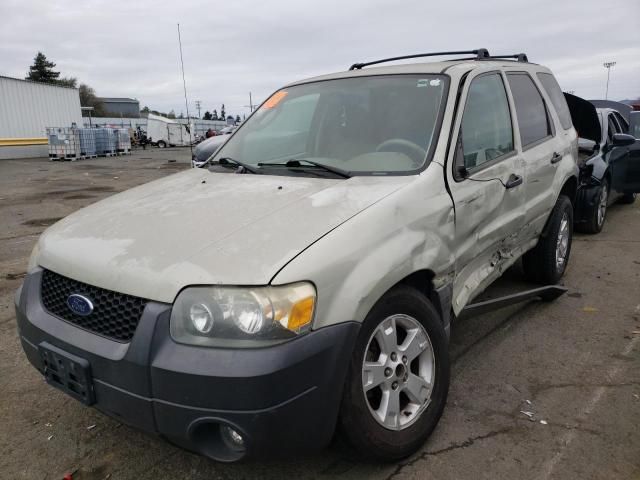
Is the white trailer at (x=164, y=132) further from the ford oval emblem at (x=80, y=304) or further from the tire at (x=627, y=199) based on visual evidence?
the ford oval emblem at (x=80, y=304)

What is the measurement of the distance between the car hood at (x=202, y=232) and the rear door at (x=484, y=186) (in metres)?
0.53

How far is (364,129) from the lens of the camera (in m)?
3.12

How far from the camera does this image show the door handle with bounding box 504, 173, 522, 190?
3.36 metres

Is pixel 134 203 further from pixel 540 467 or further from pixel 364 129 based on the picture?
pixel 540 467

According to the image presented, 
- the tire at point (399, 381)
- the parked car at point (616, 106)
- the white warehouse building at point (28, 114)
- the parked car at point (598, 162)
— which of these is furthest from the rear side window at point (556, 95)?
the white warehouse building at point (28, 114)

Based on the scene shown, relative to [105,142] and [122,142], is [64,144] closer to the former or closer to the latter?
[105,142]

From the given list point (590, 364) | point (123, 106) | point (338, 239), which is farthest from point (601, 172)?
point (123, 106)

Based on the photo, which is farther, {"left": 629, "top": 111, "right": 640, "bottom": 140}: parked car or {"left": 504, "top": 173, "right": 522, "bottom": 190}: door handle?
{"left": 629, "top": 111, "right": 640, "bottom": 140}: parked car

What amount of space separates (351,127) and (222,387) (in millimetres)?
1910

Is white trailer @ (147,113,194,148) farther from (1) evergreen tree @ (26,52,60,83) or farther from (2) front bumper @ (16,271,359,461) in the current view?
(2) front bumper @ (16,271,359,461)

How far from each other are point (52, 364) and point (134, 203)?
931 millimetres

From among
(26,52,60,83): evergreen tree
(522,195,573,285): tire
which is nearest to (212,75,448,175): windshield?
(522,195,573,285): tire

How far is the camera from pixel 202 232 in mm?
2217

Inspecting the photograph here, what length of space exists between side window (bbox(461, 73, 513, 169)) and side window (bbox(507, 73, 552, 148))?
0.65ft
